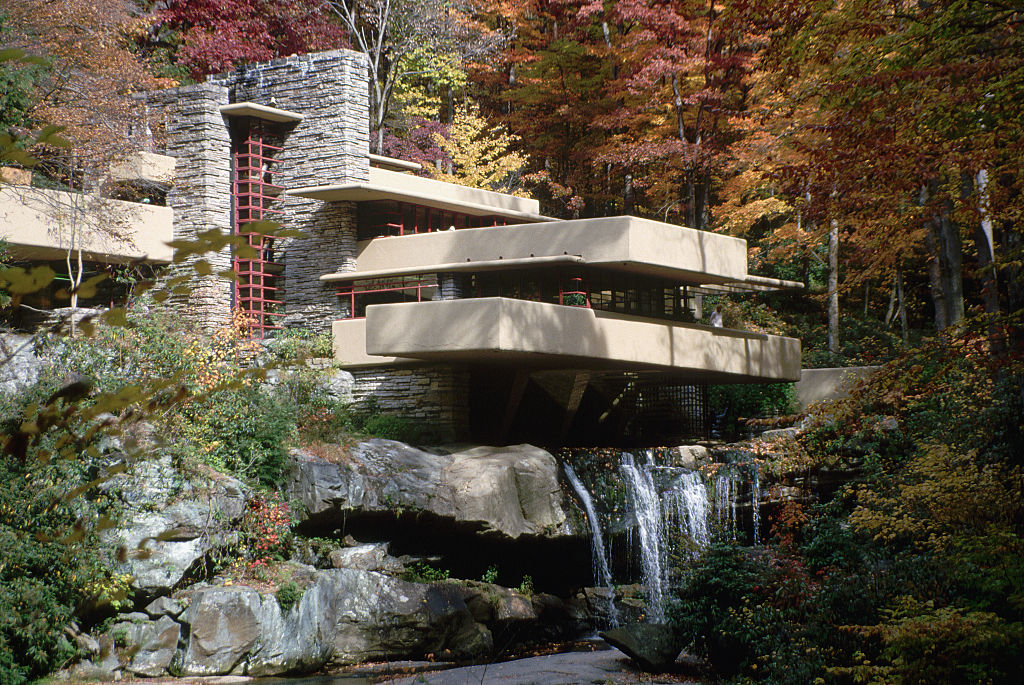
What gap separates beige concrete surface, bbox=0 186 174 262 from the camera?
19156 mm

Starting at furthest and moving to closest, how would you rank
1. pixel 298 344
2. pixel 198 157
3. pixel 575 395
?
pixel 198 157 < pixel 575 395 < pixel 298 344

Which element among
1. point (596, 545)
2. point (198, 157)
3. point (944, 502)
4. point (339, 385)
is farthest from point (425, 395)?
point (944, 502)

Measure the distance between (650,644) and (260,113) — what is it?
→ 52.9 ft

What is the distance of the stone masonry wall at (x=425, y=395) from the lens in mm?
20656

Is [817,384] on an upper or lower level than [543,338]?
lower

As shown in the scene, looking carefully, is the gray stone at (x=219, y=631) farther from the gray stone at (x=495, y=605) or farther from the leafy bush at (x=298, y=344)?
the leafy bush at (x=298, y=344)

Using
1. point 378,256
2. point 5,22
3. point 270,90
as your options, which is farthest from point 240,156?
point 5,22

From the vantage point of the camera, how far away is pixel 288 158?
23.9m

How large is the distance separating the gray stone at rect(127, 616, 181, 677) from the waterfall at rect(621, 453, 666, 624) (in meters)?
8.58

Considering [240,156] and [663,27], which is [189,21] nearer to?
[240,156]

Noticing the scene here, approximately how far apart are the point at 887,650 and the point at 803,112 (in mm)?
14107

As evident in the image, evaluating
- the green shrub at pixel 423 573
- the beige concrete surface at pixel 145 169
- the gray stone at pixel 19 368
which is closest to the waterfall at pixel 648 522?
the green shrub at pixel 423 573

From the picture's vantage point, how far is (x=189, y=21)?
31.0 m

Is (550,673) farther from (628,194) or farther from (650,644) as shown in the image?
(628,194)
